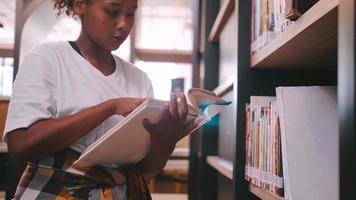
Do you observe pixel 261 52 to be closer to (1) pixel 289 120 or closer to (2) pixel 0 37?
(1) pixel 289 120

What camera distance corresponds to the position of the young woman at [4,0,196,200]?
81cm

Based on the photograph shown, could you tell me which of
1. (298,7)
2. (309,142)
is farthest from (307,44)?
(309,142)

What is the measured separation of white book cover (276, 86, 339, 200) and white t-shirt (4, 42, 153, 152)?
16.0 inches

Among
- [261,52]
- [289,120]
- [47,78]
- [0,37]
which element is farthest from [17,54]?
[289,120]

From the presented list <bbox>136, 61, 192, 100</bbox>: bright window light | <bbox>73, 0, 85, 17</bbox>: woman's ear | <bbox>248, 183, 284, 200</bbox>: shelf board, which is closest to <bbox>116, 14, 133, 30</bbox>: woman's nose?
<bbox>73, 0, 85, 17</bbox>: woman's ear

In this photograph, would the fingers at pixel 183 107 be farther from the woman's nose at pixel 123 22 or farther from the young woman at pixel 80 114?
the woman's nose at pixel 123 22

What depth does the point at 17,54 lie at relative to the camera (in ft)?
6.91

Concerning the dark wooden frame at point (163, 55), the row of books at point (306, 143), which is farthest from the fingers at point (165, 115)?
the dark wooden frame at point (163, 55)

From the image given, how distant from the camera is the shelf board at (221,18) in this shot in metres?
1.77

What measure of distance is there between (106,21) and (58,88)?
23cm

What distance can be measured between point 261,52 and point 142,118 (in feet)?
1.40

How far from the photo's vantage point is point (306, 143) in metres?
0.80

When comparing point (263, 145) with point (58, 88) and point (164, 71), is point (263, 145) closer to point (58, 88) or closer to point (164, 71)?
point (58, 88)

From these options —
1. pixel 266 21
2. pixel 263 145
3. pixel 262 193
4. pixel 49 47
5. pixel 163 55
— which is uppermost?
pixel 163 55
